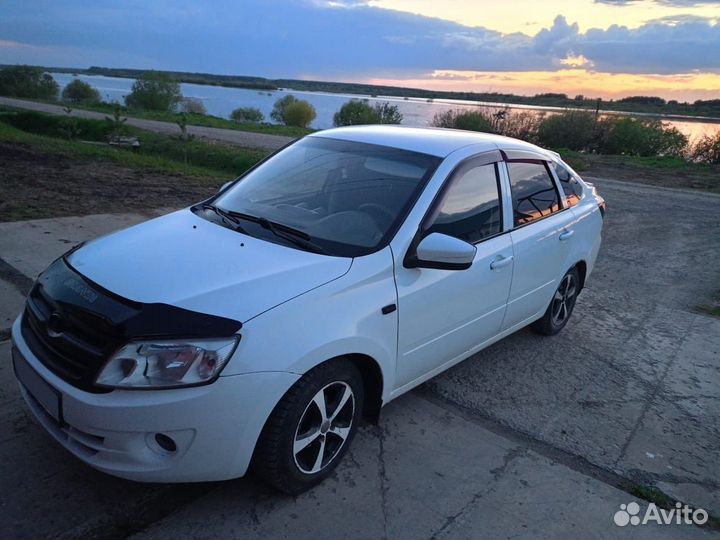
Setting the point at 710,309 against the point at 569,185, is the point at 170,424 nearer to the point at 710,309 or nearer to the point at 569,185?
the point at 569,185

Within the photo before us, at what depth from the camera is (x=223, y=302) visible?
2.40 m

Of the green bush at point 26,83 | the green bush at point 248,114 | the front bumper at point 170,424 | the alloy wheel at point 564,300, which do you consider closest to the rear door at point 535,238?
the alloy wheel at point 564,300

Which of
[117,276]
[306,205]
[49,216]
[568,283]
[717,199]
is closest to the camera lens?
[117,276]

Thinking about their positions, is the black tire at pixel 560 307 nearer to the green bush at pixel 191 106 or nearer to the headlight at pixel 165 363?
the headlight at pixel 165 363

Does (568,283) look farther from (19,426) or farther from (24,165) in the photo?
(24,165)

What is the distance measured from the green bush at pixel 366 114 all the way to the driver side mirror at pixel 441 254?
1172 inches

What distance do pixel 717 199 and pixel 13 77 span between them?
5329 cm

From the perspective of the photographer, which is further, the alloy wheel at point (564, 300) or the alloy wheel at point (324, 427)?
the alloy wheel at point (564, 300)

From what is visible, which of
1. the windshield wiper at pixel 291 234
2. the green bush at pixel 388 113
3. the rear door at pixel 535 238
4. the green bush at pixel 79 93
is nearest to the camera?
the windshield wiper at pixel 291 234

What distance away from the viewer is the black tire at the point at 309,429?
8.07 feet

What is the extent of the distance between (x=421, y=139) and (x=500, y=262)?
1004mm

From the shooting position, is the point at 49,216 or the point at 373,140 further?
the point at 49,216

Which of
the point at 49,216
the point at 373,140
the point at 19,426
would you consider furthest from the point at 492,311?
the point at 49,216

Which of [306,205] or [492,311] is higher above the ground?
[306,205]
